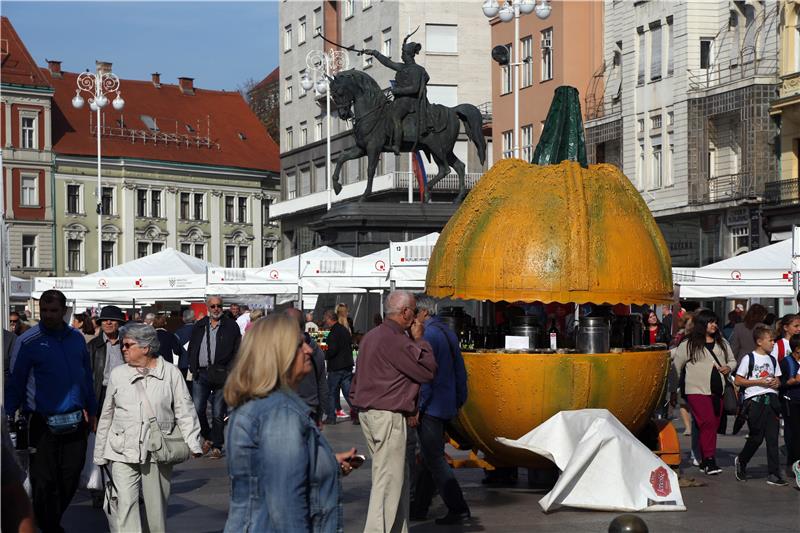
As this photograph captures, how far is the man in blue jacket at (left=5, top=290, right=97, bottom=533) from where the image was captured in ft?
34.5

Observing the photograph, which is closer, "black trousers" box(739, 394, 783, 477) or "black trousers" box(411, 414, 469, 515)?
"black trousers" box(411, 414, 469, 515)

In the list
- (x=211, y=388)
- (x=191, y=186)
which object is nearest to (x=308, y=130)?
(x=191, y=186)

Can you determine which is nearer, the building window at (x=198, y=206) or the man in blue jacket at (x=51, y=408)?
the man in blue jacket at (x=51, y=408)

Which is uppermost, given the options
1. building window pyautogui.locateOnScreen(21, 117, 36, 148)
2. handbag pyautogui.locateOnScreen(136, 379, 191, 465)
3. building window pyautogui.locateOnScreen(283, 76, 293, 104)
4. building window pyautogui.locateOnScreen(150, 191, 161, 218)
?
building window pyautogui.locateOnScreen(283, 76, 293, 104)

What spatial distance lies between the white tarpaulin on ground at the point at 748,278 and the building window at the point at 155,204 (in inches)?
2714

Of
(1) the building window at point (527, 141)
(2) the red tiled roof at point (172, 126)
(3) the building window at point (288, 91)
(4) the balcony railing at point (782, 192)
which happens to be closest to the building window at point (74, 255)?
(2) the red tiled roof at point (172, 126)

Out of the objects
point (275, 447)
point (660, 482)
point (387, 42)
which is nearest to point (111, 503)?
point (275, 447)

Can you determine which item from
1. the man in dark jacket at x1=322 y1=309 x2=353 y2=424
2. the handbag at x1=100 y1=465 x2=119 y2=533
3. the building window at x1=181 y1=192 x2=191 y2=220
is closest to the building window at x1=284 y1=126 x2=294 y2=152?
the building window at x1=181 y1=192 x2=191 y2=220

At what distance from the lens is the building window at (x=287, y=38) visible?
78.7m

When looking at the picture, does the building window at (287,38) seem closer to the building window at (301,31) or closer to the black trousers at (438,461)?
the building window at (301,31)

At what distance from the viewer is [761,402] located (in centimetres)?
1470

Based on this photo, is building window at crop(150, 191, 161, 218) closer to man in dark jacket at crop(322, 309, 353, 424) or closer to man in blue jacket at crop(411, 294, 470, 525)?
man in dark jacket at crop(322, 309, 353, 424)

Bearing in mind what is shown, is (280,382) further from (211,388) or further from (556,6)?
(556,6)

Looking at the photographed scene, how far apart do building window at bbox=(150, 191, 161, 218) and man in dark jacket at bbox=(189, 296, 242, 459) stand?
73.8 m
